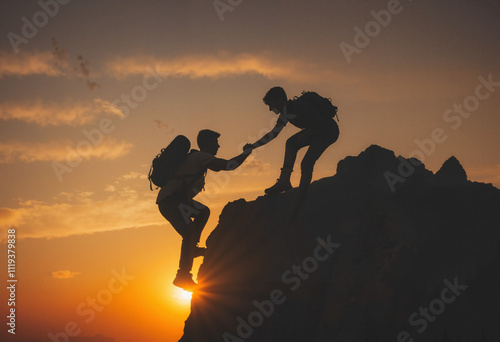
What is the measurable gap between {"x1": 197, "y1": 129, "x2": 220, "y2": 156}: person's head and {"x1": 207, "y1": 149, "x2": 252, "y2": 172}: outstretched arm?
504mm

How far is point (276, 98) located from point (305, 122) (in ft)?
2.33

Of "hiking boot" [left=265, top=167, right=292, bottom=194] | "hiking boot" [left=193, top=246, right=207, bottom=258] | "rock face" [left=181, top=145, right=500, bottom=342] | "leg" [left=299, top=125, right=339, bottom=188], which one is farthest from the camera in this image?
"hiking boot" [left=193, top=246, right=207, bottom=258]

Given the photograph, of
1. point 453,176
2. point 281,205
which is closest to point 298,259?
point 281,205

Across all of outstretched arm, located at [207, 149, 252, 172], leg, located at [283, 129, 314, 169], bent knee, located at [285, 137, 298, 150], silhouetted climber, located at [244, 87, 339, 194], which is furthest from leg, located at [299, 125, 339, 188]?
outstretched arm, located at [207, 149, 252, 172]

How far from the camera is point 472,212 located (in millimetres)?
9391

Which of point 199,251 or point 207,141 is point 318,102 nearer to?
point 207,141

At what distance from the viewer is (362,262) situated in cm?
905

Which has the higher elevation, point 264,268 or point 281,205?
point 281,205

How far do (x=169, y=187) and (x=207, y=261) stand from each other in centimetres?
178

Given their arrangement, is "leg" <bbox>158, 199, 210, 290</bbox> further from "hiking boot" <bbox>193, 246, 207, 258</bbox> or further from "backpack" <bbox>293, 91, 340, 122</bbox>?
"backpack" <bbox>293, 91, 340, 122</bbox>

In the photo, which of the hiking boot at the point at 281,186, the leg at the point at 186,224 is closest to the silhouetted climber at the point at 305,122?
the hiking boot at the point at 281,186

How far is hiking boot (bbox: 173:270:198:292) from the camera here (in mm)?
10914

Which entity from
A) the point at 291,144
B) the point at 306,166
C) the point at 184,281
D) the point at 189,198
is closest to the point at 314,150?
the point at 306,166

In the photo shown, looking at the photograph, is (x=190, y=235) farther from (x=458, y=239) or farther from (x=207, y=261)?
(x=458, y=239)
